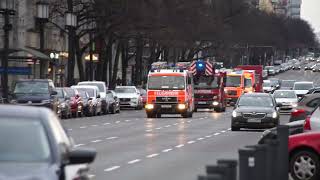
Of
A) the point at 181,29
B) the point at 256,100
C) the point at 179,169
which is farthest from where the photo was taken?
the point at 181,29

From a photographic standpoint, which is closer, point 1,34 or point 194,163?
point 194,163

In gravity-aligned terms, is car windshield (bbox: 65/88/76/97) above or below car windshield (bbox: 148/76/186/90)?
below

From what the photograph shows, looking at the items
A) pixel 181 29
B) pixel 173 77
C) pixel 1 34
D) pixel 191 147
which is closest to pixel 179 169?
pixel 191 147

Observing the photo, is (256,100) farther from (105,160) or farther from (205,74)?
(205,74)

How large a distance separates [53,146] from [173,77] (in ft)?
130

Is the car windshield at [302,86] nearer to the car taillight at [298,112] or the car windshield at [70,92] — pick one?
the car windshield at [70,92]

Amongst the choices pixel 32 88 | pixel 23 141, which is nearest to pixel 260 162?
pixel 23 141

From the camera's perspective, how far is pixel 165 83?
4809cm

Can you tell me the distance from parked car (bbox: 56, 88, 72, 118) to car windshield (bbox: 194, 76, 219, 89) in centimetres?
1392

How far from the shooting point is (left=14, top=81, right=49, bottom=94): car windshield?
4388cm

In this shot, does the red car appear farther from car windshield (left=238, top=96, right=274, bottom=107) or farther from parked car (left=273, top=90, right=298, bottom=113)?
parked car (left=273, top=90, right=298, bottom=113)

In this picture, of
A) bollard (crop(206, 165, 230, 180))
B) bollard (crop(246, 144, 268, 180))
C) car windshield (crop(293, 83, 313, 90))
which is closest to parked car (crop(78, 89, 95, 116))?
car windshield (crop(293, 83, 313, 90))

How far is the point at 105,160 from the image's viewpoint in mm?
21562

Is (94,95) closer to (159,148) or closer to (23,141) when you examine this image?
(159,148)
